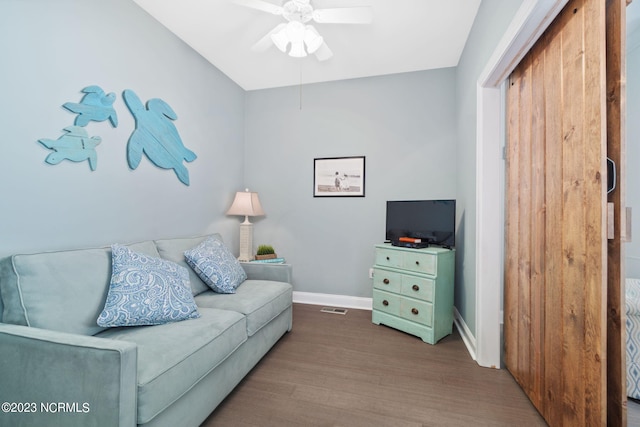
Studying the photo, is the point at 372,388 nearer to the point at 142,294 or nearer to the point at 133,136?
the point at 142,294

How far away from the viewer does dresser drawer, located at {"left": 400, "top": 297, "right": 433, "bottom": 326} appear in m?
2.42

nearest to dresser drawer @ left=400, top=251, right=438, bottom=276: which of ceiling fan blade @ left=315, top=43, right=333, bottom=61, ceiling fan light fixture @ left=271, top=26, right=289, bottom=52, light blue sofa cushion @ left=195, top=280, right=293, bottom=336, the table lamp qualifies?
light blue sofa cushion @ left=195, top=280, right=293, bottom=336

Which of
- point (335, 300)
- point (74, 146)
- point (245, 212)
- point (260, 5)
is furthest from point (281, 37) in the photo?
point (335, 300)

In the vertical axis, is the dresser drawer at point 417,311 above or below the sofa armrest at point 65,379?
below

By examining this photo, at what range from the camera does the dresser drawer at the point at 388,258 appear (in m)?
2.68

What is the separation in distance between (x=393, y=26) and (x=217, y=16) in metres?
1.49

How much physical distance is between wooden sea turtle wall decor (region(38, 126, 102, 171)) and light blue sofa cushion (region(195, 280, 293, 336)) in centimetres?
122

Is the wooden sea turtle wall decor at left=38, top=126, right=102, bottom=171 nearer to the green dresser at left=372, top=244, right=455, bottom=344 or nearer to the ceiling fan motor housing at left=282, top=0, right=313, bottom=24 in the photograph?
the ceiling fan motor housing at left=282, top=0, right=313, bottom=24

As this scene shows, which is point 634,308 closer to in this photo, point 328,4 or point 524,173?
point 524,173

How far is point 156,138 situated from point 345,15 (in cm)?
178

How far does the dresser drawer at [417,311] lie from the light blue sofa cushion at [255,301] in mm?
1065

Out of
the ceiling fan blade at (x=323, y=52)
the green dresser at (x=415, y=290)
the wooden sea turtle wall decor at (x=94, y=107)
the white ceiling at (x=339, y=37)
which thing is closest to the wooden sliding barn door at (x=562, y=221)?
the green dresser at (x=415, y=290)

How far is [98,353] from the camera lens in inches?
39.4

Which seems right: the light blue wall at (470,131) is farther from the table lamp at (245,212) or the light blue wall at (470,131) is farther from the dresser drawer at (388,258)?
the table lamp at (245,212)
